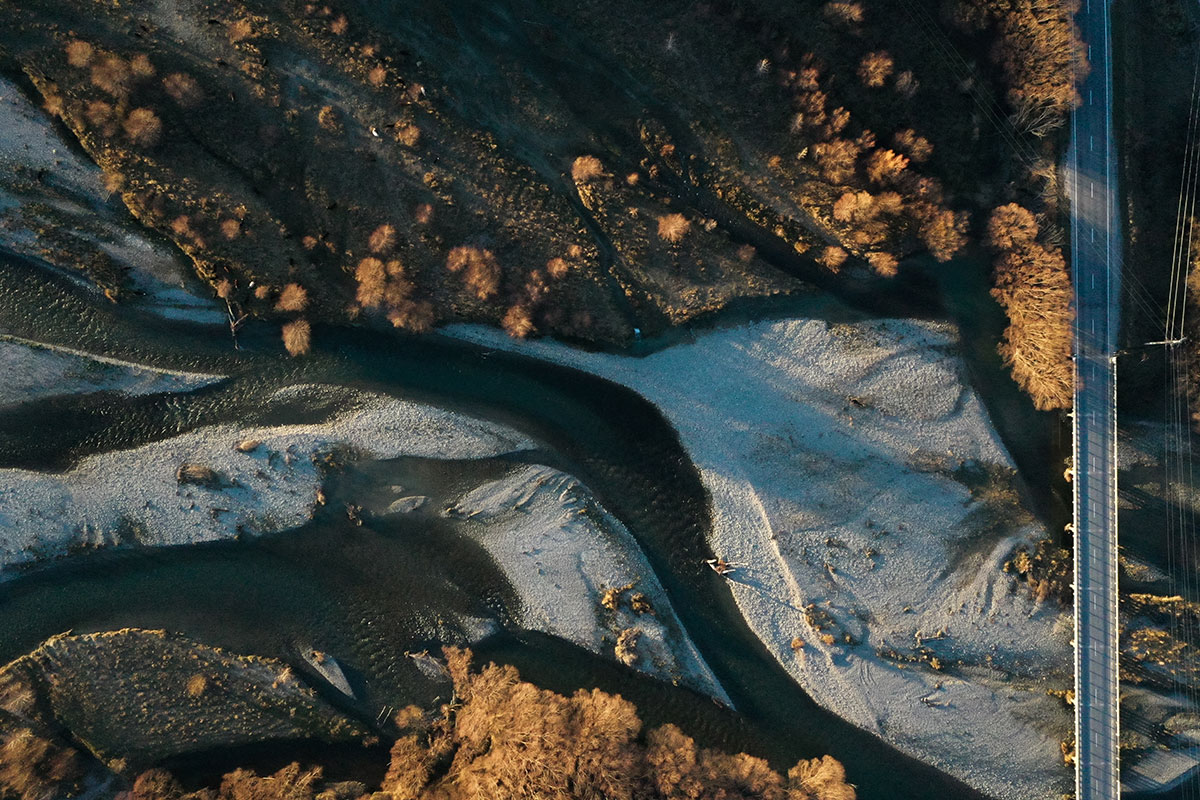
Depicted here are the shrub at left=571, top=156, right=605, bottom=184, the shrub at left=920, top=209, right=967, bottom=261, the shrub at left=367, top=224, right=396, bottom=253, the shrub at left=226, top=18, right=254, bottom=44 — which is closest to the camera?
the shrub at left=226, top=18, right=254, bottom=44

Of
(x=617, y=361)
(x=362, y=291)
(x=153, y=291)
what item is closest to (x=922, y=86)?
(x=617, y=361)

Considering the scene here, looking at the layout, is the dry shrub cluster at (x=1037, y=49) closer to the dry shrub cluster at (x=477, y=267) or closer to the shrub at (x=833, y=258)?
the shrub at (x=833, y=258)

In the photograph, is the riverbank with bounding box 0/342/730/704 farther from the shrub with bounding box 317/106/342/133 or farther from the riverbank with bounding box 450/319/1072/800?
the shrub with bounding box 317/106/342/133

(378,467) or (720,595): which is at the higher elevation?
(720,595)

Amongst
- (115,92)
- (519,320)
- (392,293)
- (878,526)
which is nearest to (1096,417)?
(878,526)

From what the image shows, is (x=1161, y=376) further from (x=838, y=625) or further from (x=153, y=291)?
(x=153, y=291)

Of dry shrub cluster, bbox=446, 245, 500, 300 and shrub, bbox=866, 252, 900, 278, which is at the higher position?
shrub, bbox=866, 252, 900, 278

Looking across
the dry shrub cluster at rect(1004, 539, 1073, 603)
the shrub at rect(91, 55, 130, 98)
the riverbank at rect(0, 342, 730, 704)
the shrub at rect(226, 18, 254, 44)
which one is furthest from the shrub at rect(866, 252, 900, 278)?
the shrub at rect(91, 55, 130, 98)
